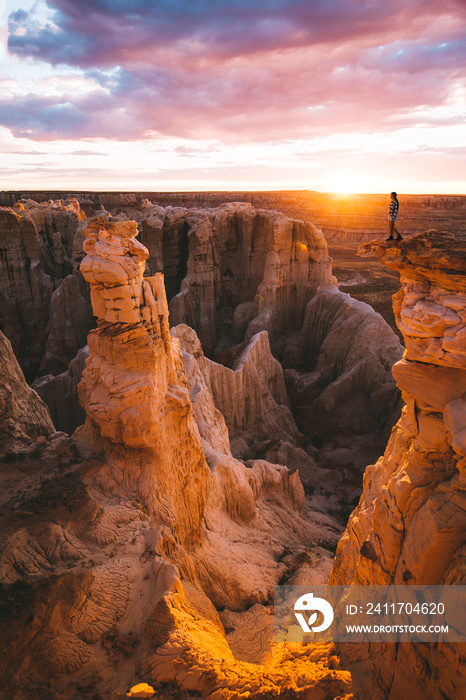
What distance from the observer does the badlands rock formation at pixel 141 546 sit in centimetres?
455

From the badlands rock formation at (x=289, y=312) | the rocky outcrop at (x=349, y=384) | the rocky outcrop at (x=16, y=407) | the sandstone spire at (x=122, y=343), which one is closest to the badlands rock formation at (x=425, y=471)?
the sandstone spire at (x=122, y=343)

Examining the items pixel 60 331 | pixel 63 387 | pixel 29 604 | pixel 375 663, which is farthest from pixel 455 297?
pixel 60 331

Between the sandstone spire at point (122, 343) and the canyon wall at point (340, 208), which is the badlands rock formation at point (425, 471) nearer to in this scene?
the sandstone spire at point (122, 343)

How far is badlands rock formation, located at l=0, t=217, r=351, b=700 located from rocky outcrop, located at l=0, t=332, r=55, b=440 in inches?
→ 37.1

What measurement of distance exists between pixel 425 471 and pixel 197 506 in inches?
207

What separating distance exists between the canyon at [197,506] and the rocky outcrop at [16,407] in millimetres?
47

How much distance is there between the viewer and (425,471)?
4777 mm

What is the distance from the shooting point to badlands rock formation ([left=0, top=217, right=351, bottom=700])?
4.55 m

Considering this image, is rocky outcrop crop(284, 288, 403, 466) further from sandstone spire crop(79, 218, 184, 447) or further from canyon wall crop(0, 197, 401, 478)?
sandstone spire crop(79, 218, 184, 447)

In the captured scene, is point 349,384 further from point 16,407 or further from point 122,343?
point 16,407

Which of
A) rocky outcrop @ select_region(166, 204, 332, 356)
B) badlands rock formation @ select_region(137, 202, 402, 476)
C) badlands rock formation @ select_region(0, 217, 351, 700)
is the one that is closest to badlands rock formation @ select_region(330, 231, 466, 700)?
badlands rock formation @ select_region(0, 217, 351, 700)

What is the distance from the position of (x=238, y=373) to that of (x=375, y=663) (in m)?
10.8

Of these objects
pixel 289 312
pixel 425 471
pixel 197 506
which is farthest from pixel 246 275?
pixel 425 471

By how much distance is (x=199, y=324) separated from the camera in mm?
22469
